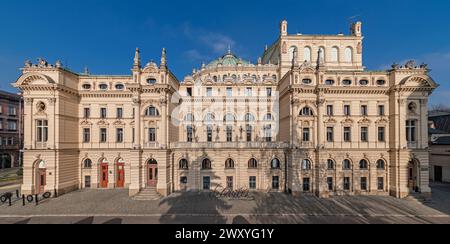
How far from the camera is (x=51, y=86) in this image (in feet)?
101

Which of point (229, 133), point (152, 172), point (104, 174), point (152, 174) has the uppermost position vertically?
point (229, 133)

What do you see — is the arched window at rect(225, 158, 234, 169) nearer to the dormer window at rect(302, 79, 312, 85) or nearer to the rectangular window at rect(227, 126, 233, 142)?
the rectangular window at rect(227, 126, 233, 142)

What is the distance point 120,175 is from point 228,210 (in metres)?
21.2

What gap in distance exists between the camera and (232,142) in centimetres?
3409

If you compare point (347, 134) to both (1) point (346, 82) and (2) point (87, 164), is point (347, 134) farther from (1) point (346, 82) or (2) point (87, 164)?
(2) point (87, 164)

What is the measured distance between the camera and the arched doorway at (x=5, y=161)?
57656 millimetres

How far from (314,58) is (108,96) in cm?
3866

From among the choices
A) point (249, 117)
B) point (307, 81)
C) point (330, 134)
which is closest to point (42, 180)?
point (249, 117)

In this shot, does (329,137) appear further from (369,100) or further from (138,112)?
(138,112)

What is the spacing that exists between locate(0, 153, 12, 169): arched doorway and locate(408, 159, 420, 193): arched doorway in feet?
300

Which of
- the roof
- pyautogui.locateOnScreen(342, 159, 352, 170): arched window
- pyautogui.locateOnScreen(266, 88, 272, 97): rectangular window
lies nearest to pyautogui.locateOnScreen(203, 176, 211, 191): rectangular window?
pyautogui.locateOnScreen(266, 88, 272, 97): rectangular window

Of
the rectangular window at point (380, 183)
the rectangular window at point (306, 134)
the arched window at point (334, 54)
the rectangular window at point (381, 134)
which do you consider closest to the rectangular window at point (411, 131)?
the rectangular window at point (381, 134)

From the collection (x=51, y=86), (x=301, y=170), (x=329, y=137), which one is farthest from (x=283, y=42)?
(x=51, y=86)

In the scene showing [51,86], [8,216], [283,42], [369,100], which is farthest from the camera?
[283,42]
